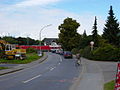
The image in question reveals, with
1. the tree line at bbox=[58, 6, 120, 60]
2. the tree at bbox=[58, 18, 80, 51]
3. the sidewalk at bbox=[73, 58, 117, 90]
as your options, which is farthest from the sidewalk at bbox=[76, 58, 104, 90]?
the tree at bbox=[58, 18, 80, 51]

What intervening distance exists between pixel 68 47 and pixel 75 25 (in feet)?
26.8

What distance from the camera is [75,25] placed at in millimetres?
89188

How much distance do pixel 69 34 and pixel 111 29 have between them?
1175 inches

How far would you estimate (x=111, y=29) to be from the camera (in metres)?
59.7

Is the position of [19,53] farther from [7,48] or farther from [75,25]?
[75,25]

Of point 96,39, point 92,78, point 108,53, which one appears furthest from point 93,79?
point 96,39

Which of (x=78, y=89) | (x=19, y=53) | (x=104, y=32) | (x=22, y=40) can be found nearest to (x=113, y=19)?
(x=104, y=32)

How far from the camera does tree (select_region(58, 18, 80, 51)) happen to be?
85.6m

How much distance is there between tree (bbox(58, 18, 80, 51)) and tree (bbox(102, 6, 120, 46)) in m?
24.9

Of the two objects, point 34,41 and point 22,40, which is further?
point 34,41

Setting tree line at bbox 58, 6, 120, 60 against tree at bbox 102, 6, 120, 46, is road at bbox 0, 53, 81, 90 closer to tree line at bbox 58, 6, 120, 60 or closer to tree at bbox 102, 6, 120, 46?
tree line at bbox 58, 6, 120, 60

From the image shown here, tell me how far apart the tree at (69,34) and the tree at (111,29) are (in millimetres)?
24859

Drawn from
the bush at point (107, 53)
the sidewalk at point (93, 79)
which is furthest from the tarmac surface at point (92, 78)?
the bush at point (107, 53)

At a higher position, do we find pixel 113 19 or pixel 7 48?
pixel 113 19
